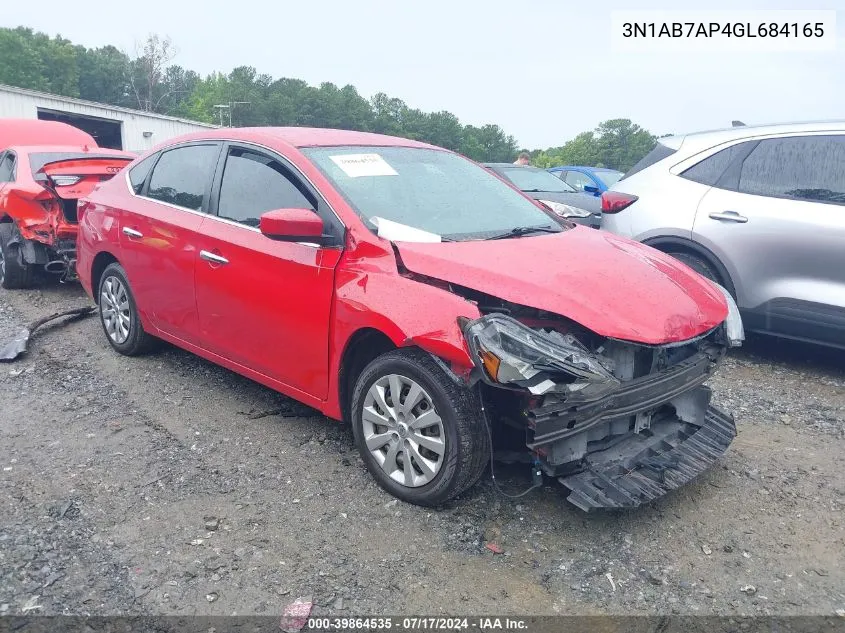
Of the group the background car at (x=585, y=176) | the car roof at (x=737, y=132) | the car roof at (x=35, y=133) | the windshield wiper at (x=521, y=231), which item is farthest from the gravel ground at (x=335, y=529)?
the background car at (x=585, y=176)

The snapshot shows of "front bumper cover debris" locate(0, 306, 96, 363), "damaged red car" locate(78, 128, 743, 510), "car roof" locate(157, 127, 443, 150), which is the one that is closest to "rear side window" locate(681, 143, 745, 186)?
"damaged red car" locate(78, 128, 743, 510)

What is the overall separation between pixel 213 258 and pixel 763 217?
12.1ft

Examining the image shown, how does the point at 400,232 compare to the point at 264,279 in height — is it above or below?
above

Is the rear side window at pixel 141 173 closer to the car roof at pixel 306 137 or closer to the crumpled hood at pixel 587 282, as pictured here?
the car roof at pixel 306 137

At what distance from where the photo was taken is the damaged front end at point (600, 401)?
9.12 feet

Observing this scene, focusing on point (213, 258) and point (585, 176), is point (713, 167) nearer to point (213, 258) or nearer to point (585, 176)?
point (213, 258)

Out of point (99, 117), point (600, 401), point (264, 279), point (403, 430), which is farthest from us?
point (99, 117)

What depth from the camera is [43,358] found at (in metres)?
5.34

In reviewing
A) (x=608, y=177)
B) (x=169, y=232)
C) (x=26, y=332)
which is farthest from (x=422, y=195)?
(x=608, y=177)

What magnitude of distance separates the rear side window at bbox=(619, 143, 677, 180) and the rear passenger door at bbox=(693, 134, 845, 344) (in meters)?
0.60

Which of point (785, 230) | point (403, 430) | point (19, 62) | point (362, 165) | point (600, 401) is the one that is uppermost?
point (19, 62)

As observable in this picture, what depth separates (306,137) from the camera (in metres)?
4.11

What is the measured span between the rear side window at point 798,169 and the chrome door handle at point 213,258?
3678mm

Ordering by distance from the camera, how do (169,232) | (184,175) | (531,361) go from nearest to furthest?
(531,361), (169,232), (184,175)
